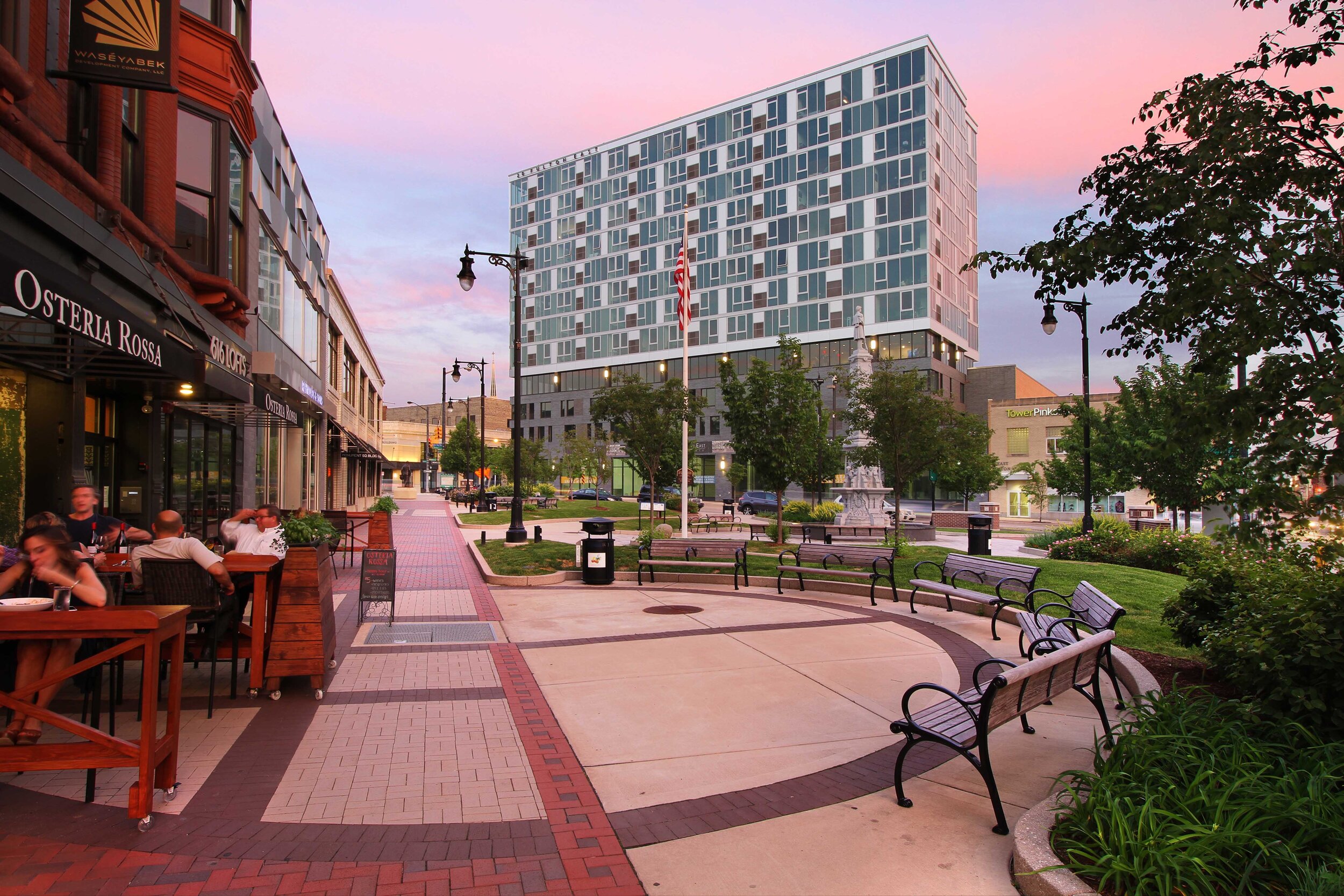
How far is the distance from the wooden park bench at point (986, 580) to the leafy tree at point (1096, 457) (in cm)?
1491

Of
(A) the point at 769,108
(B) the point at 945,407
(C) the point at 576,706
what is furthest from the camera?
(A) the point at 769,108

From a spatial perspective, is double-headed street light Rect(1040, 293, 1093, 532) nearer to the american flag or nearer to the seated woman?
the american flag

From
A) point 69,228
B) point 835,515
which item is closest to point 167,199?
point 69,228

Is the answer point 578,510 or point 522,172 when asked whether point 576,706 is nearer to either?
point 578,510

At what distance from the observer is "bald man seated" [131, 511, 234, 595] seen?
Result: 6.32 metres

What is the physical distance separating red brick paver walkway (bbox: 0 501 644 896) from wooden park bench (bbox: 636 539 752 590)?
909cm

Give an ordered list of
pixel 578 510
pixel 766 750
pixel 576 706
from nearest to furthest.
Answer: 1. pixel 766 750
2. pixel 576 706
3. pixel 578 510

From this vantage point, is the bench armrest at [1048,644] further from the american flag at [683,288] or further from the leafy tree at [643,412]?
the leafy tree at [643,412]

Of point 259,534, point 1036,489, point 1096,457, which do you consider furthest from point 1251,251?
point 1036,489

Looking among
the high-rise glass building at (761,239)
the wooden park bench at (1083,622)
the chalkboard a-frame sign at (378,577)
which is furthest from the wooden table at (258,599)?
the high-rise glass building at (761,239)

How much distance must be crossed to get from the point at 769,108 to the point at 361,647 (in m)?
65.4

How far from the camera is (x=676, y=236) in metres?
71.2

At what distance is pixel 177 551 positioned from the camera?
6430mm

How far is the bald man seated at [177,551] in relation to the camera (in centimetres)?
632
